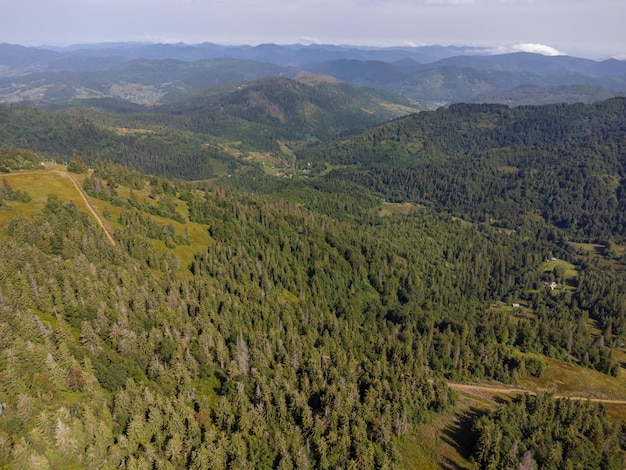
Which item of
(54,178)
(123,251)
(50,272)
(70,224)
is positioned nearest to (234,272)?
(123,251)

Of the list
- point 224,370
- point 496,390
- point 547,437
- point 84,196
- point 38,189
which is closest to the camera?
point 547,437

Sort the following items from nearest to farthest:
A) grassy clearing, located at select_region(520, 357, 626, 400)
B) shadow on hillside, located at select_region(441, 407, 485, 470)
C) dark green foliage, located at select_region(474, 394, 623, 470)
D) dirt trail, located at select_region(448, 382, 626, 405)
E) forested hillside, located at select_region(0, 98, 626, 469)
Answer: forested hillside, located at select_region(0, 98, 626, 469), dark green foliage, located at select_region(474, 394, 623, 470), shadow on hillside, located at select_region(441, 407, 485, 470), dirt trail, located at select_region(448, 382, 626, 405), grassy clearing, located at select_region(520, 357, 626, 400)

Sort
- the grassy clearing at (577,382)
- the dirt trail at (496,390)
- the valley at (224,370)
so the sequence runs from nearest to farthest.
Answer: the valley at (224,370)
the dirt trail at (496,390)
the grassy clearing at (577,382)

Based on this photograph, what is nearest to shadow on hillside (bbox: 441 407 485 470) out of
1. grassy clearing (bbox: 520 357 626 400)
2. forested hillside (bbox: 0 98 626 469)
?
forested hillside (bbox: 0 98 626 469)

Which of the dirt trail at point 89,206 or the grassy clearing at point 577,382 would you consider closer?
the grassy clearing at point 577,382

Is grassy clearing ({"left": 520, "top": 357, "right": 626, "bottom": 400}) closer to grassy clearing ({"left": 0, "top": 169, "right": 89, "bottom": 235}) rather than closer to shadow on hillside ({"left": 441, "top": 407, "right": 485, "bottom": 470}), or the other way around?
shadow on hillside ({"left": 441, "top": 407, "right": 485, "bottom": 470})

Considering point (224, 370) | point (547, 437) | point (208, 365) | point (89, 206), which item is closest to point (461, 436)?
point (547, 437)

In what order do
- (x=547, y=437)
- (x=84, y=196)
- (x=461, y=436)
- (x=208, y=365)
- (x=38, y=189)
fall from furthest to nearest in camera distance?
(x=84, y=196) → (x=38, y=189) → (x=208, y=365) → (x=461, y=436) → (x=547, y=437)

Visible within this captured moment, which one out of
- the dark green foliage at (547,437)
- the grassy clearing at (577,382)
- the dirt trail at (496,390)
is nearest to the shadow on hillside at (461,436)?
the dark green foliage at (547,437)

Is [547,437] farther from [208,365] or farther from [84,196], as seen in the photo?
[84,196]

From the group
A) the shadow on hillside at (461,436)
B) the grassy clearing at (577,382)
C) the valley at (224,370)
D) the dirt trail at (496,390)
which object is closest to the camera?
the valley at (224,370)

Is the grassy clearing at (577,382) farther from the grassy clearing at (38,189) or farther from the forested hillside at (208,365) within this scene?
the grassy clearing at (38,189)

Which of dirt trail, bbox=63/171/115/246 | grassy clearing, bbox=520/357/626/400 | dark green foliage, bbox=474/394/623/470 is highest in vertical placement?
dirt trail, bbox=63/171/115/246

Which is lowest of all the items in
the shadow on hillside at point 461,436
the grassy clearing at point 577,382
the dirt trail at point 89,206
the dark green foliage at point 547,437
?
the grassy clearing at point 577,382
